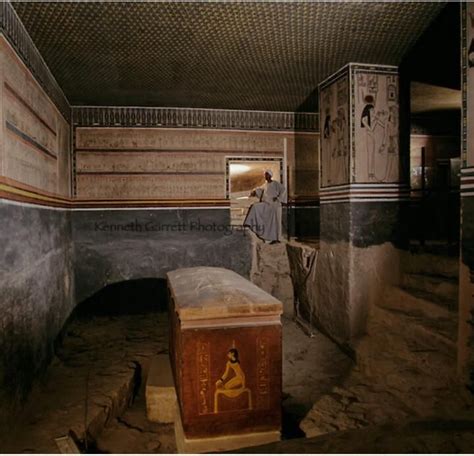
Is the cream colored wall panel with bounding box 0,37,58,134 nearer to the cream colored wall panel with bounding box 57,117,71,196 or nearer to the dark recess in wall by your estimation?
the cream colored wall panel with bounding box 57,117,71,196

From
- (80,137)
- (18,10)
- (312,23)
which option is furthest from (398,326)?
(80,137)

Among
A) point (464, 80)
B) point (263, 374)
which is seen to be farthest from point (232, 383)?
point (464, 80)

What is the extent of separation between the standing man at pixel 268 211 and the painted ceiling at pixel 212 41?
63.5 inches

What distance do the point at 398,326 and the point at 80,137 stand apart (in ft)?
17.7

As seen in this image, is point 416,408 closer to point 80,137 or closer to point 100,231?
point 100,231

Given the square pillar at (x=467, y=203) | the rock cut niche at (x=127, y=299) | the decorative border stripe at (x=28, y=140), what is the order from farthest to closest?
the rock cut niche at (x=127, y=299) < the decorative border stripe at (x=28, y=140) < the square pillar at (x=467, y=203)

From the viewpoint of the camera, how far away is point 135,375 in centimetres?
429

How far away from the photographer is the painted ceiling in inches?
133

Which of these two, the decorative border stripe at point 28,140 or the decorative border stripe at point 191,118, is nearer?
the decorative border stripe at point 28,140

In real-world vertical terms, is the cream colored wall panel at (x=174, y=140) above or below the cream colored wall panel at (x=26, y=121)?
above

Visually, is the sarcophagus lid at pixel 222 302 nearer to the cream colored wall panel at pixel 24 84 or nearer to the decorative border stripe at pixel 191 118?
the cream colored wall panel at pixel 24 84

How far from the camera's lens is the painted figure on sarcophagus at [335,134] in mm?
4836

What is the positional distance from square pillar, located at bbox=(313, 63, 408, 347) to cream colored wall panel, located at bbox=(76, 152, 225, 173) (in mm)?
2625

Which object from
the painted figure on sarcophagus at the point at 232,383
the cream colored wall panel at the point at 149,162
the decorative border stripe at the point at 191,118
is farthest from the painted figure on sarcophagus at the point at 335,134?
the painted figure on sarcophagus at the point at 232,383
